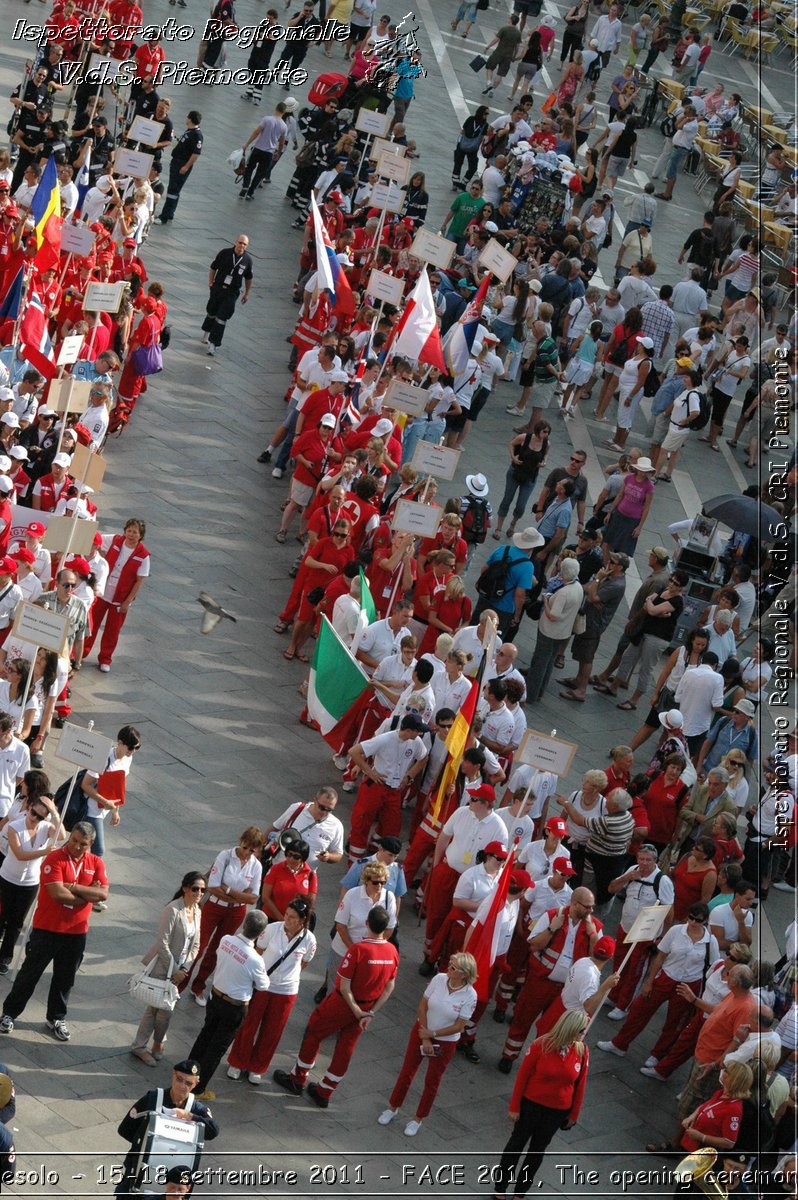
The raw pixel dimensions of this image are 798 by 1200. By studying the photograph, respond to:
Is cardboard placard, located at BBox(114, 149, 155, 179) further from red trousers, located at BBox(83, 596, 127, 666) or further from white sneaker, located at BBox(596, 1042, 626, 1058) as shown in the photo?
white sneaker, located at BBox(596, 1042, 626, 1058)

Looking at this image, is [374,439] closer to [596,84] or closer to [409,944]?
[409,944]

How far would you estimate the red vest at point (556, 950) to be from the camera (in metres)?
12.5

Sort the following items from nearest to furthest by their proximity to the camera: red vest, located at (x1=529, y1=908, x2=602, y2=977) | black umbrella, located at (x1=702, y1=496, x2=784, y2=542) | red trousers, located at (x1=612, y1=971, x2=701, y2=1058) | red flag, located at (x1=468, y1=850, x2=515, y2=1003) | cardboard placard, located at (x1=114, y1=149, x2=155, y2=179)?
red flag, located at (x1=468, y1=850, x2=515, y2=1003), red vest, located at (x1=529, y1=908, x2=602, y2=977), red trousers, located at (x1=612, y1=971, x2=701, y2=1058), black umbrella, located at (x1=702, y1=496, x2=784, y2=542), cardboard placard, located at (x1=114, y1=149, x2=155, y2=179)

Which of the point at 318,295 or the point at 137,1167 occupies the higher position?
the point at 318,295

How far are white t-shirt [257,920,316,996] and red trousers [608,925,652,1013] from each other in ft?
9.74

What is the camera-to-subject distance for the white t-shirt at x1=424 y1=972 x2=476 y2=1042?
1163cm

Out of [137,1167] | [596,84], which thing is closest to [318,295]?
[137,1167]

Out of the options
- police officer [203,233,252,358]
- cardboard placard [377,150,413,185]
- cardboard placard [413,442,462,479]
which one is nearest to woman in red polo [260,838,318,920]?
cardboard placard [413,442,462,479]

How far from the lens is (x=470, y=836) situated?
42.8 ft

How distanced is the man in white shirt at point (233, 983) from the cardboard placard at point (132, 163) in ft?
35.4

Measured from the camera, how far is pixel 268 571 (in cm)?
1767

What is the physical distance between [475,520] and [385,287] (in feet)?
9.56

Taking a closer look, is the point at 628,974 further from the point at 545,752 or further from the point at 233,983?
the point at 233,983

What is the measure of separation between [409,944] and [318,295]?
833 cm
